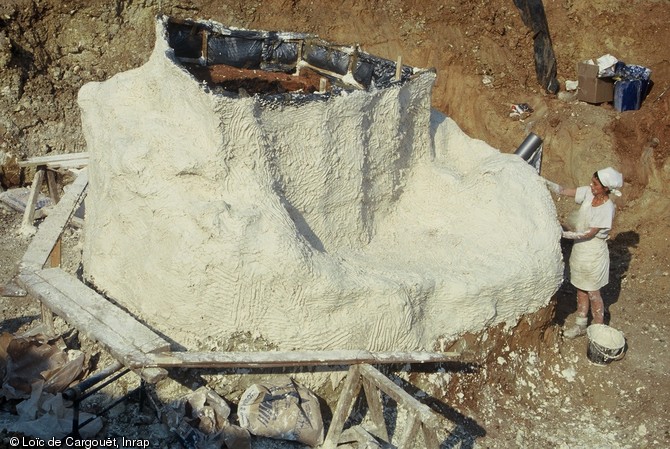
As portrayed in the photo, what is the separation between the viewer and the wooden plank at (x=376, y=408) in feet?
17.2

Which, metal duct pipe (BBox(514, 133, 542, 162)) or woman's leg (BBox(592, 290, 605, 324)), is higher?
metal duct pipe (BBox(514, 133, 542, 162))

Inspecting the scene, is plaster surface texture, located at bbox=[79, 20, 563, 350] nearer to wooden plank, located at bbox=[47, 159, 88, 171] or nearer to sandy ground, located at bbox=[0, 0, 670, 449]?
sandy ground, located at bbox=[0, 0, 670, 449]

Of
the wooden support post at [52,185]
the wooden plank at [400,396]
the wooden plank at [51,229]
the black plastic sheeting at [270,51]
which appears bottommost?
the wooden plank at [400,396]

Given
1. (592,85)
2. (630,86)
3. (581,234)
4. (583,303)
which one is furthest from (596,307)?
(592,85)

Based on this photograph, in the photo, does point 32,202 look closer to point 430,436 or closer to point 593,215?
point 430,436

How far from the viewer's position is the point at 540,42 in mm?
11125

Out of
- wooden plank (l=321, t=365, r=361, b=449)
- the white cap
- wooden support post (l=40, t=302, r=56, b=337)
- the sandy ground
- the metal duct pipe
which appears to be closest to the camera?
wooden plank (l=321, t=365, r=361, b=449)

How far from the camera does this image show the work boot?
7195mm

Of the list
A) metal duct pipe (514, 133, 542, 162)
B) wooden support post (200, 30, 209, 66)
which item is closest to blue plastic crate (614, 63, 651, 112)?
metal duct pipe (514, 133, 542, 162)

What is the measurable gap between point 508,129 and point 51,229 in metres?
6.63

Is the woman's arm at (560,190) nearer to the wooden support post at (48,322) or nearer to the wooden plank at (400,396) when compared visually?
the wooden plank at (400,396)

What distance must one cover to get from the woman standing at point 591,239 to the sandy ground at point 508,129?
315mm

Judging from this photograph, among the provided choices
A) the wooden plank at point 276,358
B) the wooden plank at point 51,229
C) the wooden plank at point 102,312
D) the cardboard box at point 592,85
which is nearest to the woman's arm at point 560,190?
the wooden plank at point 276,358

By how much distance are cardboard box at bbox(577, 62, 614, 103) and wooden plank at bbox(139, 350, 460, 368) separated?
21.1 feet
